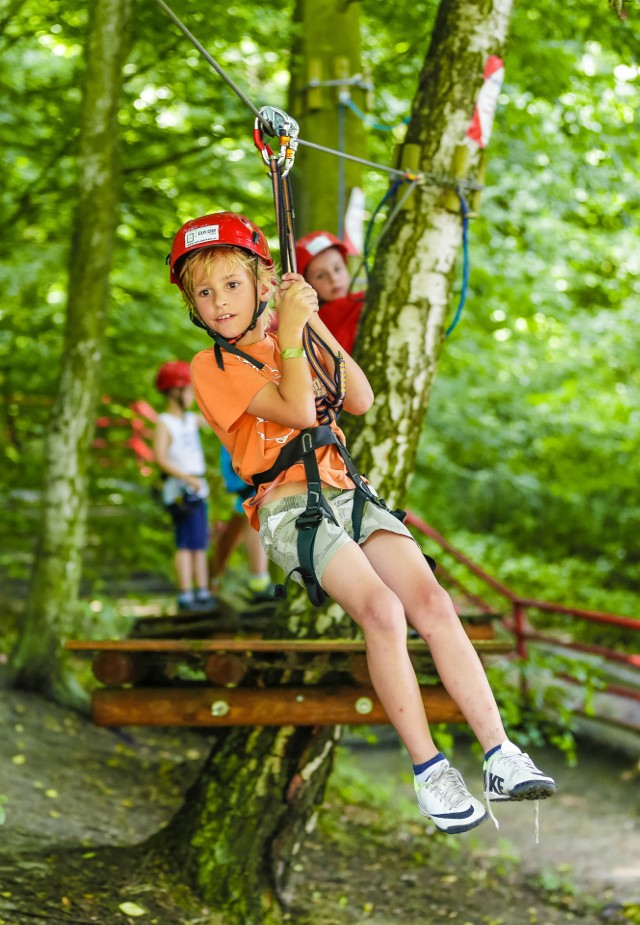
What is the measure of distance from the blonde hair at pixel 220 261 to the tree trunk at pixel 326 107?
3.01 m

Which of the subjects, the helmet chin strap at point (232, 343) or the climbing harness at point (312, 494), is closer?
the climbing harness at point (312, 494)

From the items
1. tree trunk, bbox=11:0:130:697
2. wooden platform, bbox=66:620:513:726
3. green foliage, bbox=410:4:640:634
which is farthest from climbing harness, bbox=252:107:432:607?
green foliage, bbox=410:4:640:634

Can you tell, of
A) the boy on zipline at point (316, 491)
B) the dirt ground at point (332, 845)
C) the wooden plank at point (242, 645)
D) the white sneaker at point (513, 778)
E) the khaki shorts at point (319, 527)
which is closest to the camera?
the white sneaker at point (513, 778)

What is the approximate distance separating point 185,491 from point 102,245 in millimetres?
1833

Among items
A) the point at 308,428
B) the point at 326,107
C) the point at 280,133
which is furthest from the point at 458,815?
the point at 326,107

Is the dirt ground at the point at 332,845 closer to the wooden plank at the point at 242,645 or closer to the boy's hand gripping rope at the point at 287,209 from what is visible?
the wooden plank at the point at 242,645

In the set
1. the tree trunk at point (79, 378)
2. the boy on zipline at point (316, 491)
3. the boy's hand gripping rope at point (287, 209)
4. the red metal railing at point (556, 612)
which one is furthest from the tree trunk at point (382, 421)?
the tree trunk at point (79, 378)

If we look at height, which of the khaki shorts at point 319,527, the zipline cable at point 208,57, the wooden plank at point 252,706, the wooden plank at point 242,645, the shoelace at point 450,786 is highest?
the zipline cable at point 208,57

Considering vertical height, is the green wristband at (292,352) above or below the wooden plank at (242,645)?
above

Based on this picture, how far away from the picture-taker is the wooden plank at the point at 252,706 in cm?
391

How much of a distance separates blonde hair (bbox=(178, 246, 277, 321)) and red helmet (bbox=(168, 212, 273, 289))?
3 centimetres

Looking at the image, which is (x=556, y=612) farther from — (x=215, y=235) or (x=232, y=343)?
(x=215, y=235)

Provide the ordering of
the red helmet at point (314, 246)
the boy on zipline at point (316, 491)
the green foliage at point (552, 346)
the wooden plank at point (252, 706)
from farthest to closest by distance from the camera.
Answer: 1. the green foliage at point (552, 346)
2. the red helmet at point (314, 246)
3. the wooden plank at point (252, 706)
4. the boy on zipline at point (316, 491)

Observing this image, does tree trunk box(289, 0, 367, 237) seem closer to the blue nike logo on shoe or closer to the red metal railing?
the red metal railing
